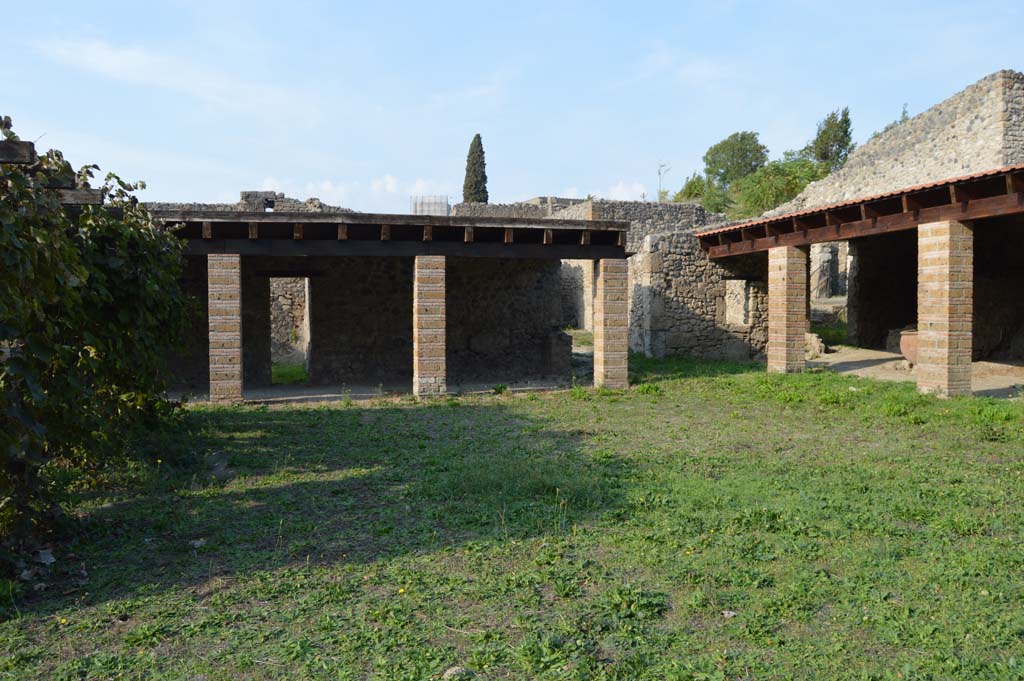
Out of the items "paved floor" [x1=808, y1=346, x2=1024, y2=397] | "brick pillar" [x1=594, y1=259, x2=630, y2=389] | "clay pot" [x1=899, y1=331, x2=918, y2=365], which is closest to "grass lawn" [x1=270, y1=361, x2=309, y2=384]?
"brick pillar" [x1=594, y1=259, x2=630, y2=389]

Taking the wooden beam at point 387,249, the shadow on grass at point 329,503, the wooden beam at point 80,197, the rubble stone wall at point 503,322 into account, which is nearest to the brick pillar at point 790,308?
the wooden beam at point 387,249

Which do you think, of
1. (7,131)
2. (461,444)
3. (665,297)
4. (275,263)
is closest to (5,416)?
(7,131)

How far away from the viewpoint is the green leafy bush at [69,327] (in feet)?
13.6

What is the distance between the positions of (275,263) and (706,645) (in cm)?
1239

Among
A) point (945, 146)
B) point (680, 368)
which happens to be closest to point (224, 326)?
point (680, 368)

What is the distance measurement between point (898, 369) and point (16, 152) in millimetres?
15184

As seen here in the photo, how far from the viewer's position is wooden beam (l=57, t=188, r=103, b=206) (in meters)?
5.42

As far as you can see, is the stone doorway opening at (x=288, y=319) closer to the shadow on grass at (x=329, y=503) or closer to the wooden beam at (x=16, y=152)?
the shadow on grass at (x=329, y=503)

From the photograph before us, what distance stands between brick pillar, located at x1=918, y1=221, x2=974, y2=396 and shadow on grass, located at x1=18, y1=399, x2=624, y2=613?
6068 millimetres

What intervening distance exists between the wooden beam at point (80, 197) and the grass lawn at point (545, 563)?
2242 mm

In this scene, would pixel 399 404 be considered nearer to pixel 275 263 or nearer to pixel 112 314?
pixel 275 263

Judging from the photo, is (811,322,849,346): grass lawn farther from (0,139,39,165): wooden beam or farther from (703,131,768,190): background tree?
(703,131,768,190): background tree

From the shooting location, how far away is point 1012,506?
18.7 feet

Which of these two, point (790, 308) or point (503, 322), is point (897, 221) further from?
point (503, 322)
